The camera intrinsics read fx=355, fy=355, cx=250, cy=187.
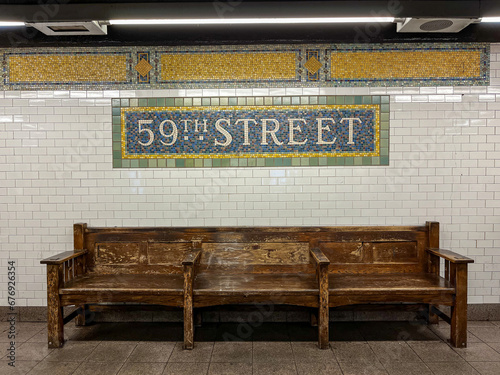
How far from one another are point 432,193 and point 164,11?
123 inches

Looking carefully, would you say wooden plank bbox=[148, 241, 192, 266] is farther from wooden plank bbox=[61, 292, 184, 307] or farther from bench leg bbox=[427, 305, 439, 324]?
bench leg bbox=[427, 305, 439, 324]

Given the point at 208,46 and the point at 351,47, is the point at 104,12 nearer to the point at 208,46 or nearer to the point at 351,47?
the point at 208,46

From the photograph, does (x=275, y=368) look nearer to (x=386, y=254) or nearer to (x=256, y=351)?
(x=256, y=351)

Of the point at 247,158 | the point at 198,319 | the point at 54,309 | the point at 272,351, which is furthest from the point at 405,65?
the point at 54,309

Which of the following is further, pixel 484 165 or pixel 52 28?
pixel 484 165

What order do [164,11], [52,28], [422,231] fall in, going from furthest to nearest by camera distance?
1. [422,231]
2. [52,28]
3. [164,11]

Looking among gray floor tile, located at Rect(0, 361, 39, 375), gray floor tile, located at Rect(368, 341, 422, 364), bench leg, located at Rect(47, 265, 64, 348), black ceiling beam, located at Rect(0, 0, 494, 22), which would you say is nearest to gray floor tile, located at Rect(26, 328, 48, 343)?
bench leg, located at Rect(47, 265, 64, 348)

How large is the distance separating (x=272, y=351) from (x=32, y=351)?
6.84 ft

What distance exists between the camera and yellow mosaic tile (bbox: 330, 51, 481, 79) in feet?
12.1

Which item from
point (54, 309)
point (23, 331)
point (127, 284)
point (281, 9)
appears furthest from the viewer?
point (23, 331)

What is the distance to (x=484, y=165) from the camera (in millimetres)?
3699

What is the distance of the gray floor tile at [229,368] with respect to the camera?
273cm

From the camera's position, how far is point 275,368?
109 inches

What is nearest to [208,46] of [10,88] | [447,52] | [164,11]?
[164,11]
